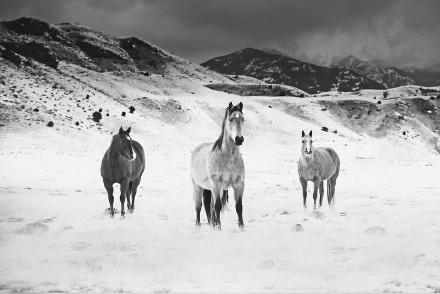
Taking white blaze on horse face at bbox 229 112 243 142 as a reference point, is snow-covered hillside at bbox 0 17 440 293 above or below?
below

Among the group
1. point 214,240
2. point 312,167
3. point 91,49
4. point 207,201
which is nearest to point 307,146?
point 312,167

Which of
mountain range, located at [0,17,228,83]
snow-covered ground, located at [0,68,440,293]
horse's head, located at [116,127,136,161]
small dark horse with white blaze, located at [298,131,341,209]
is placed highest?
mountain range, located at [0,17,228,83]

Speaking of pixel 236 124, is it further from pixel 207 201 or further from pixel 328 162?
pixel 328 162

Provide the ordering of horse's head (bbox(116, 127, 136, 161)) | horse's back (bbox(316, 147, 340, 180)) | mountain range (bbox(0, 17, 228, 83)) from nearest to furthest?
horse's head (bbox(116, 127, 136, 161)), horse's back (bbox(316, 147, 340, 180)), mountain range (bbox(0, 17, 228, 83))

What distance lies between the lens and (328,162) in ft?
49.7

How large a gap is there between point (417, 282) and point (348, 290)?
46.4 inches

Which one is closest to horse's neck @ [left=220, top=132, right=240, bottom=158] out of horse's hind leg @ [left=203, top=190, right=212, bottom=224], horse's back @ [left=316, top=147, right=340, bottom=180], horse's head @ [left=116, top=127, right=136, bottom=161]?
horse's hind leg @ [left=203, top=190, right=212, bottom=224]

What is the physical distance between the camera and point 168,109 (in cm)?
7731

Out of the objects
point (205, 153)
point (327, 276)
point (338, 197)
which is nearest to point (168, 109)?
point (338, 197)

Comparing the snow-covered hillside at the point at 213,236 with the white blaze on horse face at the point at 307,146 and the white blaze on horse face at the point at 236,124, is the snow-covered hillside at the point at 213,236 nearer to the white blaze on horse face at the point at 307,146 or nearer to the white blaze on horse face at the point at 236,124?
the white blaze on horse face at the point at 307,146

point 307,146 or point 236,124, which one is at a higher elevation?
point 236,124

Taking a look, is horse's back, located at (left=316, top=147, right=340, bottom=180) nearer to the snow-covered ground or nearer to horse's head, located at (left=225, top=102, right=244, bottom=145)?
the snow-covered ground

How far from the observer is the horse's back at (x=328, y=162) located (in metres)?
14.9

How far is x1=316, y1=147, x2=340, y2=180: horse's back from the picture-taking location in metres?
14.9
